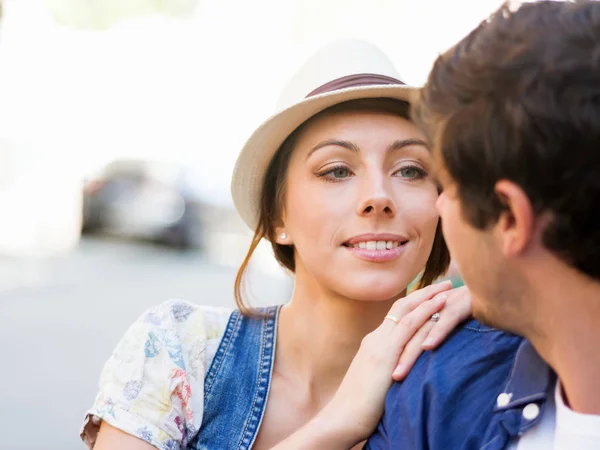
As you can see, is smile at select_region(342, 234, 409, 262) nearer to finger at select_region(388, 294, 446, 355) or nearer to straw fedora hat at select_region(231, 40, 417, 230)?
finger at select_region(388, 294, 446, 355)

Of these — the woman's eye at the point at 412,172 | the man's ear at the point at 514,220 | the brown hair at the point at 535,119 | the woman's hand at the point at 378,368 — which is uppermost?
the brown hair at the point at 535,119

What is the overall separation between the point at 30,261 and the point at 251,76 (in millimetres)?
7535

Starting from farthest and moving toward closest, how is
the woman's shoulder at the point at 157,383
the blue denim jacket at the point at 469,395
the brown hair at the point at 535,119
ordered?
the woman's shoulder at the point at 157,383, the blue denim jacket at the point at 469,395, the brown hair at the point at 535,119

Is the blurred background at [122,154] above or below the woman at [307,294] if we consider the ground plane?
below

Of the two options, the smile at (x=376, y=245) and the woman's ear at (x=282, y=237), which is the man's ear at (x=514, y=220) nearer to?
the smile at (x=376, y=245)

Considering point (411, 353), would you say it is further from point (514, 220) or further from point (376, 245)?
point (514, 220)

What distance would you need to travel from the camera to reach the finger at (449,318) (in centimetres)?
204

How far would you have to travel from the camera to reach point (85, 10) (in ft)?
64.8

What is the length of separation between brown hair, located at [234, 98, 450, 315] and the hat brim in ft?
0.07

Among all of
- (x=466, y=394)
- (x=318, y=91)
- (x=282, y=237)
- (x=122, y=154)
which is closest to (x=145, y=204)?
(x=122, y=154)

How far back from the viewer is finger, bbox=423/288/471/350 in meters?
2.04

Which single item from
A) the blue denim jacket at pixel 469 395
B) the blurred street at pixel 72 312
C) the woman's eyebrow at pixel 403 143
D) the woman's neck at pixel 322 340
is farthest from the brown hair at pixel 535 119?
the blurred street at pixel 72 312

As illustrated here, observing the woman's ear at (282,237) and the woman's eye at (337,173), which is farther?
the woman's ear at (282,237)

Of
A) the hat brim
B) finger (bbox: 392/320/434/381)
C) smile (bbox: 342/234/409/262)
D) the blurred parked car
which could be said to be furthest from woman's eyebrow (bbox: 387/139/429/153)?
the blurred parked car
